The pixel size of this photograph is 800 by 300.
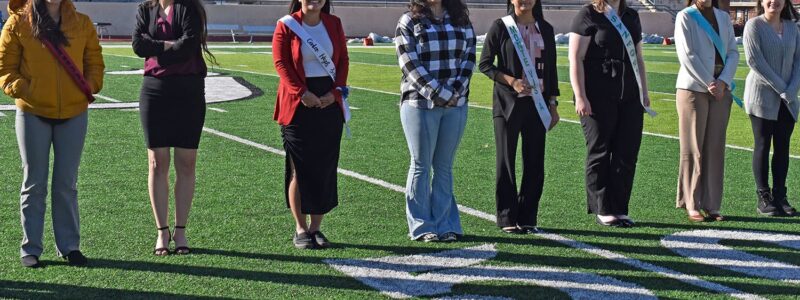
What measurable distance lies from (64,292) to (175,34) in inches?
59.6

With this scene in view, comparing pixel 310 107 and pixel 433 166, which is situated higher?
pixel 310 107

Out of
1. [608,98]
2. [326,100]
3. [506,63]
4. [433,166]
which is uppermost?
[506,63]

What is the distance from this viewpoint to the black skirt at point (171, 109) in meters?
5.96

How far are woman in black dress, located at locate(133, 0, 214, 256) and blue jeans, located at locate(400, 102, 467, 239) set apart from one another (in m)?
1.29

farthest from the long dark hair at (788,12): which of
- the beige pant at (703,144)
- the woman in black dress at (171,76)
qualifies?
the woman in black dress at (171,76)

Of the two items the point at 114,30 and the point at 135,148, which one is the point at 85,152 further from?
the point at 114,30

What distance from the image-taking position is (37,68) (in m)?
5.70

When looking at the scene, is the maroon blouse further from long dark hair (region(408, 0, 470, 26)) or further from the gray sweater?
the gray sweater

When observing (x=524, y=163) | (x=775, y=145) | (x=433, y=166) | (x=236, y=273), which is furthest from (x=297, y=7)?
(x=775, y=145)

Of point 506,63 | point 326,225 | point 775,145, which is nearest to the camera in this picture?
point 506,63

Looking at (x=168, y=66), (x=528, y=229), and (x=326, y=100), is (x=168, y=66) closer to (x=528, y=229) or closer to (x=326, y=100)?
(x=326, y=100)

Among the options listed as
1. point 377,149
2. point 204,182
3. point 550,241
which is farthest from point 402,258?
point 377,149

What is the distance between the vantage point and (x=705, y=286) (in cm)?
554

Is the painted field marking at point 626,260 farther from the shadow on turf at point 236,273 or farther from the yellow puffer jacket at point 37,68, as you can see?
the yellow puffer jacket at point 37,68
